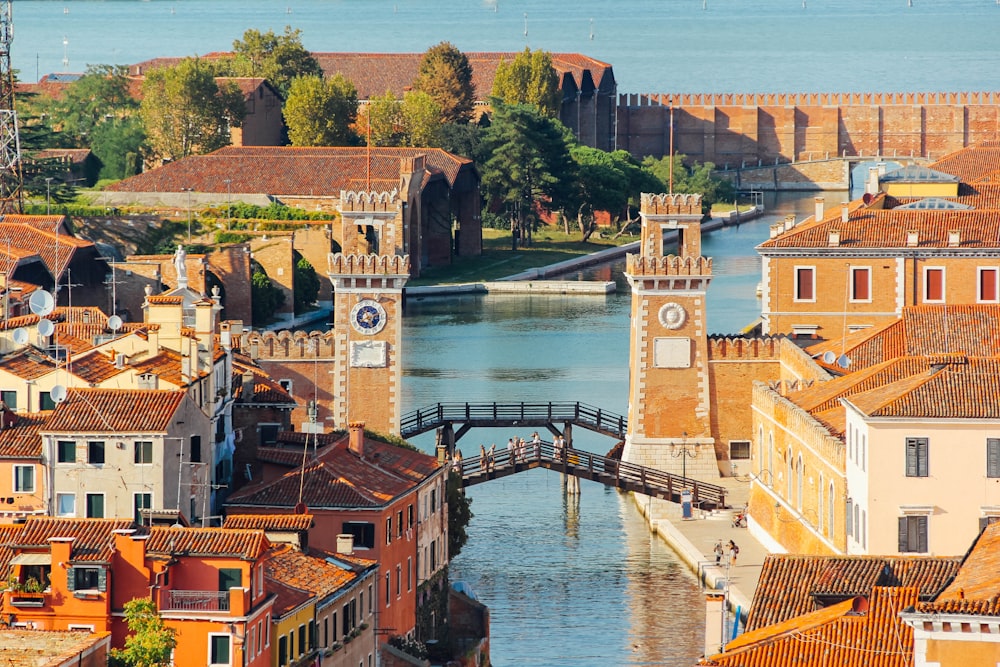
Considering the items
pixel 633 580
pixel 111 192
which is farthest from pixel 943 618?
pixel 111 192

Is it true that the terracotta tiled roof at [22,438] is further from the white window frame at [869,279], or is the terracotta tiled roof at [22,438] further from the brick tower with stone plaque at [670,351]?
the white window frame at [869,279]

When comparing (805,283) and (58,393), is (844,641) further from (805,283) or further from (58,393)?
(805,283)

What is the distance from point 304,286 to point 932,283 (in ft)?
100

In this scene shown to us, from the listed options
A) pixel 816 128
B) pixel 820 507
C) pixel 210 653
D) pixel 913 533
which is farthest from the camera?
pixel 816 128

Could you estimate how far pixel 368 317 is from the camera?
56.5 m

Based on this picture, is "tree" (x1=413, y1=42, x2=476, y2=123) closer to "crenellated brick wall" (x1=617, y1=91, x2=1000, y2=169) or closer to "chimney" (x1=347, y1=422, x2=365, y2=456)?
"crenellated brick wall" (x1=617, y1=91, x2=1000, y2=169)

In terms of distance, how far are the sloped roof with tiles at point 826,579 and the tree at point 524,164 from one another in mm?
73926

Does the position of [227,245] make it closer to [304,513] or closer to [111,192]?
[111,192]

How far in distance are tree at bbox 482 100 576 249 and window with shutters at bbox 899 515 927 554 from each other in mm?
63741

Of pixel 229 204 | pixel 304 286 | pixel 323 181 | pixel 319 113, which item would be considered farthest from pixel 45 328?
pixel 319 113

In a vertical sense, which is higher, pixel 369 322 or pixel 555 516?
pixel 369 322

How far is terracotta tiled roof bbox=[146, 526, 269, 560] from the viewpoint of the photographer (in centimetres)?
3155

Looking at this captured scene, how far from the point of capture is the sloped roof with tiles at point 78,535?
104 ft

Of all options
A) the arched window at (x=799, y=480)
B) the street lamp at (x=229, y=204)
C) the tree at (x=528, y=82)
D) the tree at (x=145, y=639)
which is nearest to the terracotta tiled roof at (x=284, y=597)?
the tree at (x=145, y=639)
